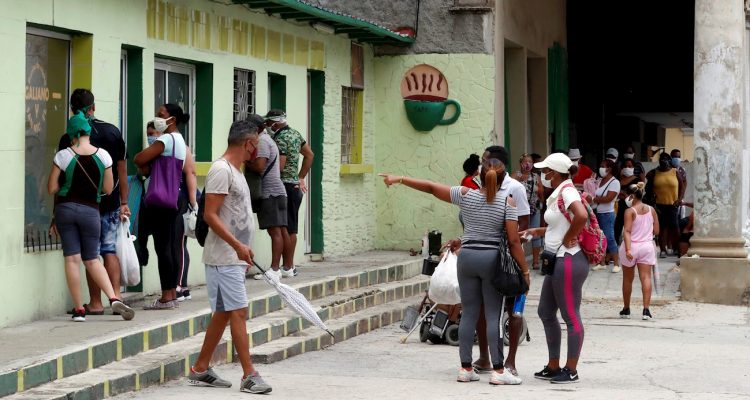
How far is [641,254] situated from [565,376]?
498 cm

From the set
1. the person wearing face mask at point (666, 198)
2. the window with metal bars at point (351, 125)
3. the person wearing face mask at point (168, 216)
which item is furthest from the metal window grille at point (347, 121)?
the person wearing face mask at point (168, 216)

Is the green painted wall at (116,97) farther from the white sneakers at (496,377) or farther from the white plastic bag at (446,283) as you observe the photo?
the white sneakers at (496,377)

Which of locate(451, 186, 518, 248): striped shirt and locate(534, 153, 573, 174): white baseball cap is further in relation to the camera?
locate(534, 153, 573, 174): white baseball cap

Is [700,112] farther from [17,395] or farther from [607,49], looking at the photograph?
[607,49]

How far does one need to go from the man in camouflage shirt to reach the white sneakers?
440 cm

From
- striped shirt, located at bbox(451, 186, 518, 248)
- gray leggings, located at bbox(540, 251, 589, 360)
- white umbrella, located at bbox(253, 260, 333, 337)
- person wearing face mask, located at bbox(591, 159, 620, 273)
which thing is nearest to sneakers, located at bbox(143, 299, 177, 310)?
white umbrella, located at bbox(253, 260, 333, 337)

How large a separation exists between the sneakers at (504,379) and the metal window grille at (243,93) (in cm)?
615

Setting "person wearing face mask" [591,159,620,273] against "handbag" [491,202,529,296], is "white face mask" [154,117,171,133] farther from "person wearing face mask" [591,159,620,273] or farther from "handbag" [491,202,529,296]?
"person wearing face mask" [591,159,620,273]

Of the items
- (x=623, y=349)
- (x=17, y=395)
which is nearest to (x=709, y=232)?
(x=623, y=349)

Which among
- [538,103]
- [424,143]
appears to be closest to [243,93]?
[424,143]

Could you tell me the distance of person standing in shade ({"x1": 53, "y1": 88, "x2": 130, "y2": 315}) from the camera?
11.1m

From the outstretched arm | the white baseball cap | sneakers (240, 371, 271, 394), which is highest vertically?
the white baseball cap

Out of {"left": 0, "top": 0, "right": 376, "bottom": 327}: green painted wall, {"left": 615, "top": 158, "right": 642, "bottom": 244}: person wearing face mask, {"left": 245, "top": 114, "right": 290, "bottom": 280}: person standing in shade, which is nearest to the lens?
{"left": 0, "top": 0, "right": 376, "bottom": 327}: green painted wall

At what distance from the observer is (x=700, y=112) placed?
17.7 meters
